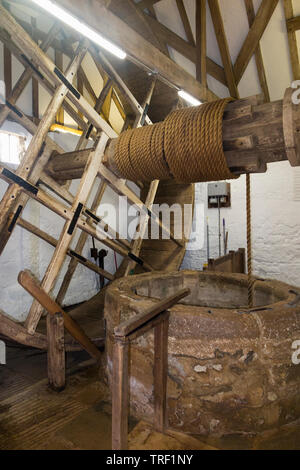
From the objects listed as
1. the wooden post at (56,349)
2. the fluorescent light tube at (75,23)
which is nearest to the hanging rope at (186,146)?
the fluorescent light tube at (75,23)

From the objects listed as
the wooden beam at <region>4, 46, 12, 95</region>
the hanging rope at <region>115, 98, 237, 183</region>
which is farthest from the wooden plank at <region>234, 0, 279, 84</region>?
the wooden beam at <region>4, 46, 12, 95</region>

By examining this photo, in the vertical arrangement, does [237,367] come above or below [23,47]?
below

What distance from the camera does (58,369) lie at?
2955mm

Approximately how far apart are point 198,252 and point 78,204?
3829 mm

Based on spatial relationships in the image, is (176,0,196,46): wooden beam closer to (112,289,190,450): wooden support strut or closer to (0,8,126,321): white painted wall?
(0,8,126,321): white painted wall

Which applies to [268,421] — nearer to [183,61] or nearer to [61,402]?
[61,402]

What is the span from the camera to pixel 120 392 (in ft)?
5.72

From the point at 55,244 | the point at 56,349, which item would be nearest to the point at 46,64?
the point at 55,244

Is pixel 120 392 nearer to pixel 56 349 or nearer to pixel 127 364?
pixel 127 364

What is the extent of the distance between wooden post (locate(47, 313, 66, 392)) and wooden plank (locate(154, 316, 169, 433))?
1.08m

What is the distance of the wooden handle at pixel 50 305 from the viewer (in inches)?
105

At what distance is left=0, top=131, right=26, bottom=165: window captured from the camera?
488 centimetres
